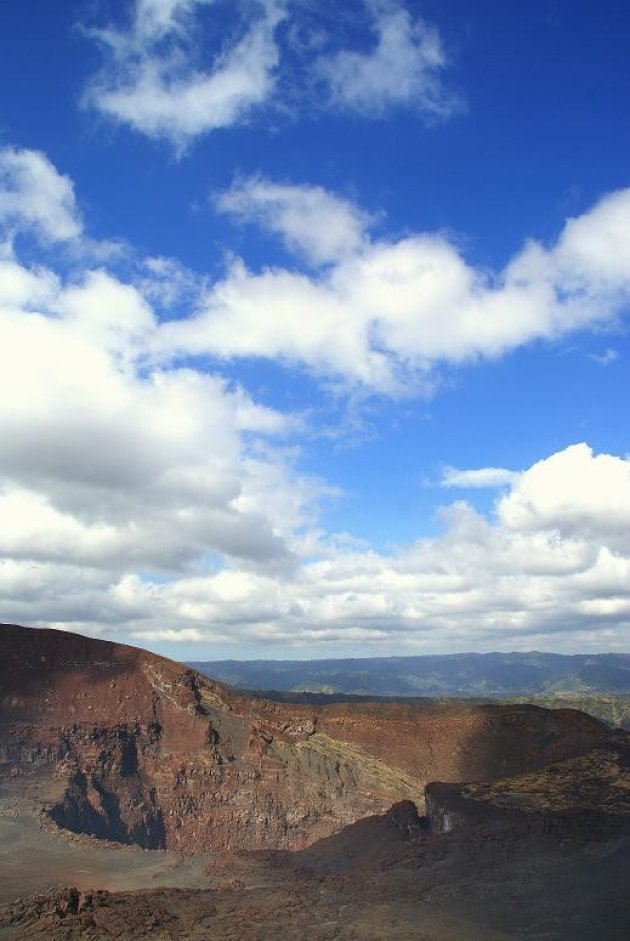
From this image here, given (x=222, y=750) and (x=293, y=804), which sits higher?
(x=222, y=750)

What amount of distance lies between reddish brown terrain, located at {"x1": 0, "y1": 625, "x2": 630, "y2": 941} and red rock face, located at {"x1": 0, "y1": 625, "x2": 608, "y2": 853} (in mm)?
137

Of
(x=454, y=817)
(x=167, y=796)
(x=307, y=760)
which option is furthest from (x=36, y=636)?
(x=454, y=817)

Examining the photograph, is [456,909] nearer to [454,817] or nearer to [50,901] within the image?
[454,817]

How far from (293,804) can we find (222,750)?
8.11m

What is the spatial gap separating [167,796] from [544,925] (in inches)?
1571

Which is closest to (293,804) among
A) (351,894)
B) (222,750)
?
(222,750)

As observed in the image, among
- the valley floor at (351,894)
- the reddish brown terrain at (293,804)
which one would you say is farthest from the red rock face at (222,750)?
the valley floor at (351,894)

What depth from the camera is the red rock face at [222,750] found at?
53156mm

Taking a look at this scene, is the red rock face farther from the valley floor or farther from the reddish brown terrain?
the valley floor

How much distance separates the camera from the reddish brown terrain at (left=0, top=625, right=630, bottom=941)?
28719 mm

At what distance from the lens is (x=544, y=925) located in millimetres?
25047

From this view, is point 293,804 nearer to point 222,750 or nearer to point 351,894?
point 222,750

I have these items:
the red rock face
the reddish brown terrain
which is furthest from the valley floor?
the red rock face

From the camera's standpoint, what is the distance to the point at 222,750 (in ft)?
190
